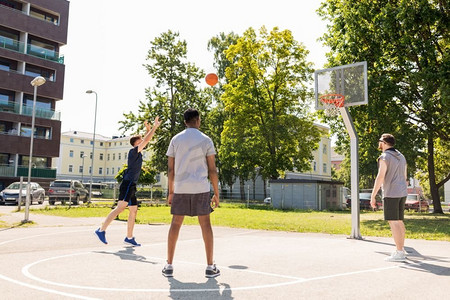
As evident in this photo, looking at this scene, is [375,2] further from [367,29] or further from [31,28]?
[31,28]

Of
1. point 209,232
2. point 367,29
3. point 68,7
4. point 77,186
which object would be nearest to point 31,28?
point 68,7

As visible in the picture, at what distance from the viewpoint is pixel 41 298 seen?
3.76m

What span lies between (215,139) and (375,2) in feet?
93.4

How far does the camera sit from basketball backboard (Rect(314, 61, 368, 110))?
35.2 feet

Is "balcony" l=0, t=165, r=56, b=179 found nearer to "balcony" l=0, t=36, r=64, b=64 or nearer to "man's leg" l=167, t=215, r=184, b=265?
"balcony" l=0, t=36, r=64, b=64

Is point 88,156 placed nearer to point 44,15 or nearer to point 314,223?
point 44,15

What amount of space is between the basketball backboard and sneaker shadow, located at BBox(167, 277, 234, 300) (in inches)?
294

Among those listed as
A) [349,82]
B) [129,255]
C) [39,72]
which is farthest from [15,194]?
[349,82]

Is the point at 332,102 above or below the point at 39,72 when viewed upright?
below

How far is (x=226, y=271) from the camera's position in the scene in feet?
17.2

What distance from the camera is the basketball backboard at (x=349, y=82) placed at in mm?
10719

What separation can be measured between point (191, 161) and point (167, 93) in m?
36.8

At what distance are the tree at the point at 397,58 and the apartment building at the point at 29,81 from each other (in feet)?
97.6

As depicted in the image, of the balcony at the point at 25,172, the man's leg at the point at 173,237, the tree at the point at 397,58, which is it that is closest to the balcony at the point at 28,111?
the balcony at the point at 25,172
